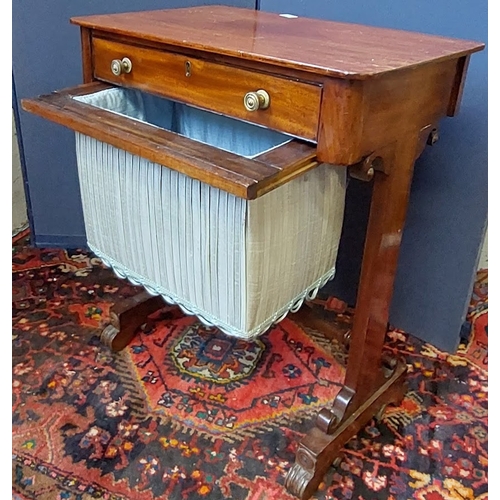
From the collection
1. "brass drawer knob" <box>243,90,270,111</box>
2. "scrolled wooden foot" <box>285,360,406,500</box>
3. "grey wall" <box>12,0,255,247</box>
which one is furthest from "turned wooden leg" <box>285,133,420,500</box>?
"grey wall" <box>12,0,255,247</box>

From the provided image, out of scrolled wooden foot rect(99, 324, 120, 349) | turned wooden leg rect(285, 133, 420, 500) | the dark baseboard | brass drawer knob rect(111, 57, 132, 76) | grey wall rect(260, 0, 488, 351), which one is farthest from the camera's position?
the dark baseboard

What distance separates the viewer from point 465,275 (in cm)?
144

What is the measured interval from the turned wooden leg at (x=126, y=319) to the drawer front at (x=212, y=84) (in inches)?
22.0

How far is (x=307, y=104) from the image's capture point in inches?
35.4

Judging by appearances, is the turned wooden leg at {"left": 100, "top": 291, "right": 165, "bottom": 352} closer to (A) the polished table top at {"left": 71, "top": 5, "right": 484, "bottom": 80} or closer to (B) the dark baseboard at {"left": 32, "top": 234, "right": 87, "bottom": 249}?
(B) the dark baseboard at {"left": 32, "top": 234, "right": 87, "bottom": 249}

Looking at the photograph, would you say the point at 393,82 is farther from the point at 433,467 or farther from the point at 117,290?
the point at 117,290

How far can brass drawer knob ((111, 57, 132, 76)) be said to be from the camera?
3.79ft

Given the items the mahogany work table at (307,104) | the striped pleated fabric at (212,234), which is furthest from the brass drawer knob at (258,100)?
the striped pleated fabric at (212,234)

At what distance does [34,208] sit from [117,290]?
372 millimetres

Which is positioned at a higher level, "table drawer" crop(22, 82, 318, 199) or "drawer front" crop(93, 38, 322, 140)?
"drawer front" crop(93, 38, 322, 140)

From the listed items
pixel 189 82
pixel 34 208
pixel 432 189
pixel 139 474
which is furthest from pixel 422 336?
pixel 34 208

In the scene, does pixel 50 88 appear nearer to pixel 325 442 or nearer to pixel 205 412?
pixel 205 412

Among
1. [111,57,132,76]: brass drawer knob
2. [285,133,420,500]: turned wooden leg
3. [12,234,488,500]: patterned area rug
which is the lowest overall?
[12,234,488,500]: patterned area rug

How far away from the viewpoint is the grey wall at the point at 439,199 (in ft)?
4.16
